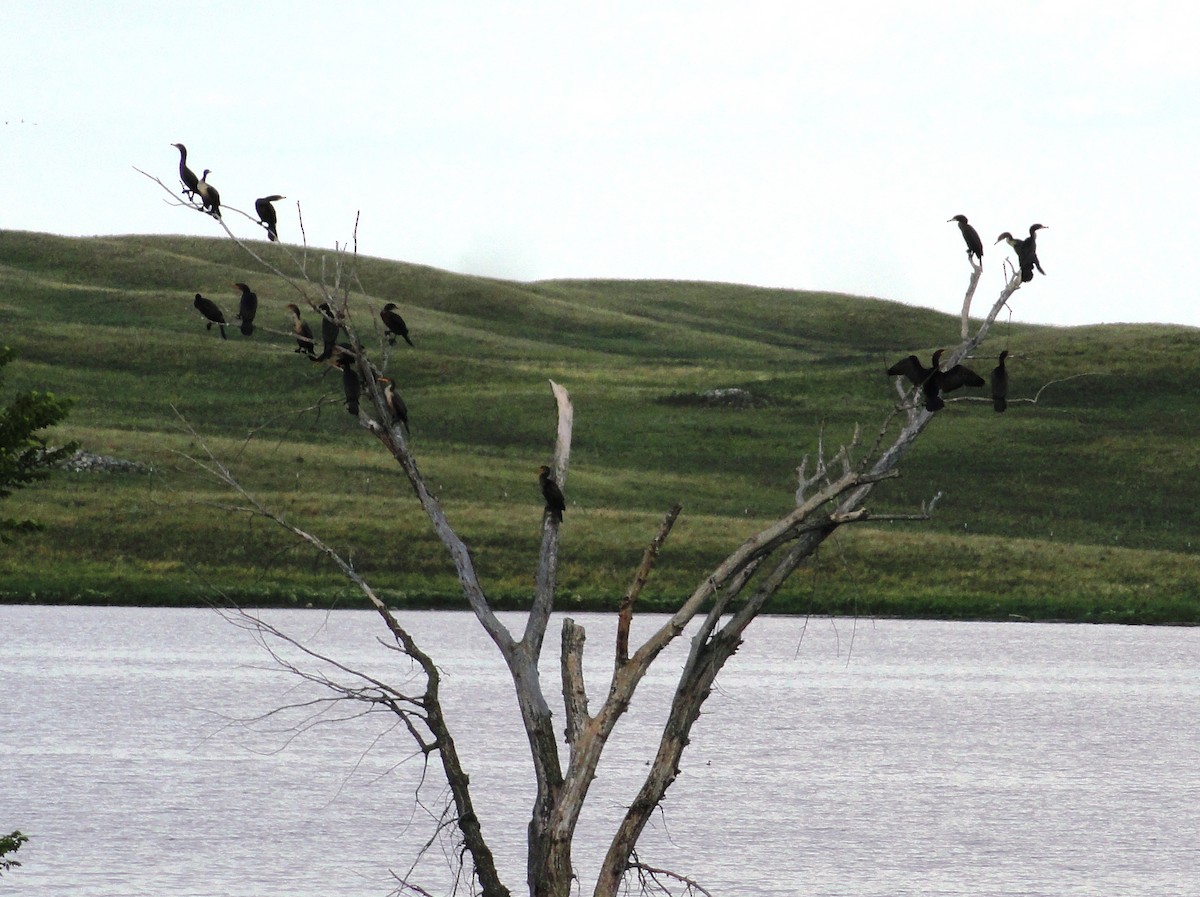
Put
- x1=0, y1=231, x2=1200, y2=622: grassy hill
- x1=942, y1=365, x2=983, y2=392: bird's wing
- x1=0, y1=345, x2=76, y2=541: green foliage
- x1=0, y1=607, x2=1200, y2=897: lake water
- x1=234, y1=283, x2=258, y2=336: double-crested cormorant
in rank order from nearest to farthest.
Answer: x1=234, y1=283, x2=258, y2=336: double-crested cormorant < x1=942, y1=365, x2=983, y2=392: bird's wing < x1=0, y1=607, x2=1200, y2=897: lake water < x1=0, y1=345, x2=76, y2=541: green foliage < x1=0, y1=231, x2=1200, y2=622: grassy hill

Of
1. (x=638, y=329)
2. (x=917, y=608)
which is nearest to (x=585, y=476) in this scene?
(x=917, y=608)

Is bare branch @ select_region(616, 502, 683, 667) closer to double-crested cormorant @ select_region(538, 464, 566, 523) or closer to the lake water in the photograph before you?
double-crested cormorant @ select_region(538, 464, 566, 523)

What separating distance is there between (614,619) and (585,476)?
25.6m

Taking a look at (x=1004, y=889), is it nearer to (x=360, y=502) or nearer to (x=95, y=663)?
(x=95, y=663)

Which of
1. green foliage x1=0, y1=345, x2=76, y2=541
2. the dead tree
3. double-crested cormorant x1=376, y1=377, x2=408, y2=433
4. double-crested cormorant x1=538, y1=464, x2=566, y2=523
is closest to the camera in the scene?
double-crested cormorant x1=376, y1=377, x2=408, y2=433

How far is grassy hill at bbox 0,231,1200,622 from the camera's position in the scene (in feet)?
210

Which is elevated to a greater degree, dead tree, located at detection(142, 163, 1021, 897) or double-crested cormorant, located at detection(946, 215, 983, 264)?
double-crested cormorant, located at detection(946, 215, 983, 264)

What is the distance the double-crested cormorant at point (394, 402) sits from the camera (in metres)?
11.6

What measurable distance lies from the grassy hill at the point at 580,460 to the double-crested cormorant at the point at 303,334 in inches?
745

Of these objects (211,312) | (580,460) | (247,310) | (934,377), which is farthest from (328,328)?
(580,460)

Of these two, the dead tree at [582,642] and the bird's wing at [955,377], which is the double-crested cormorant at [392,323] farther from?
the bird's wing at [955,377]

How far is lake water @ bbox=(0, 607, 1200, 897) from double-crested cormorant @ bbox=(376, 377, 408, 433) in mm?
2345

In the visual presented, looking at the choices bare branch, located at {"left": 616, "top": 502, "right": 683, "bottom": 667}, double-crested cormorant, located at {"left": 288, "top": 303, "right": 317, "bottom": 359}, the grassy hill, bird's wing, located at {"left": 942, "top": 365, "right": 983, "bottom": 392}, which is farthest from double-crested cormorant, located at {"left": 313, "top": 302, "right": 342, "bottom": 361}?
the grassy hill

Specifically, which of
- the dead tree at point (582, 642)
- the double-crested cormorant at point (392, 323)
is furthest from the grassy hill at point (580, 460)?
the double-crested cormorant at point (392, 323)
